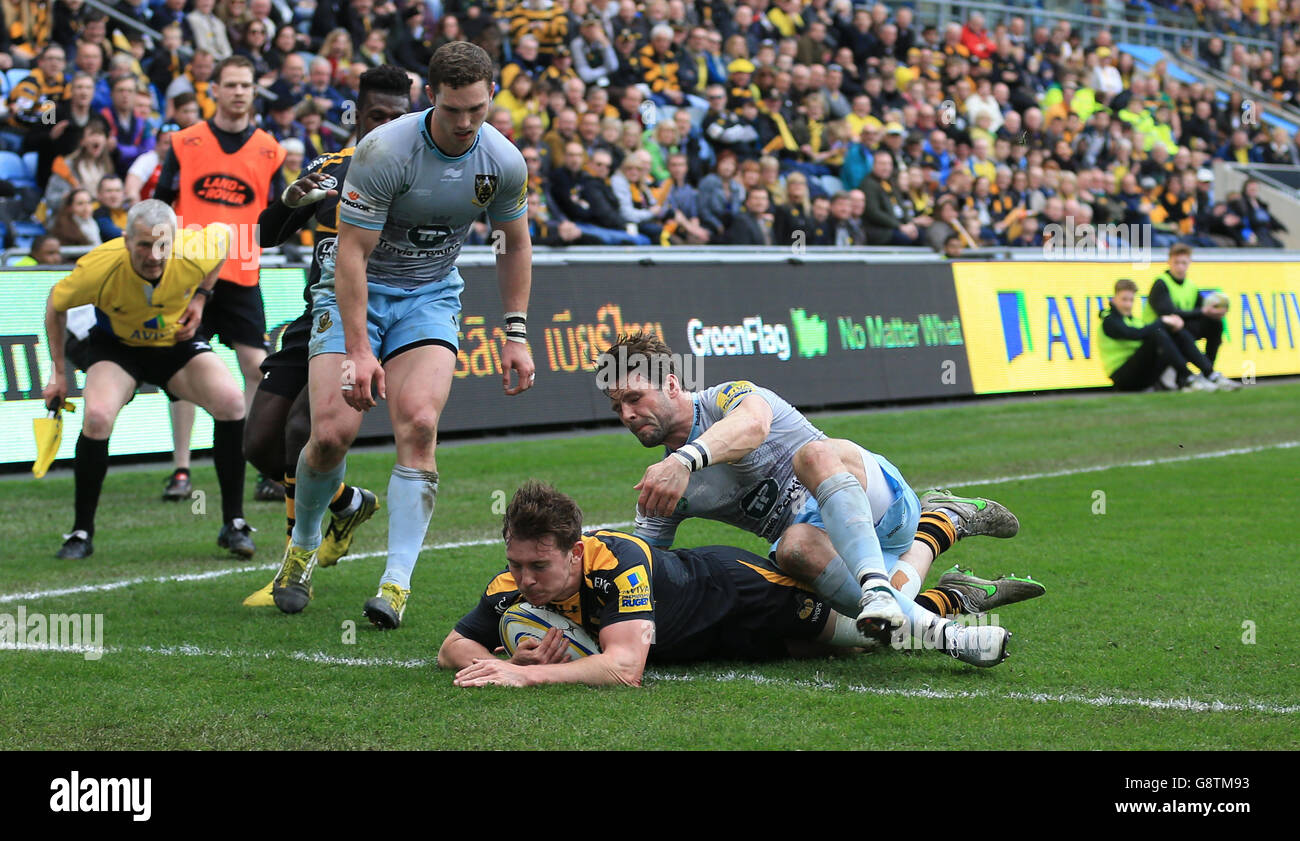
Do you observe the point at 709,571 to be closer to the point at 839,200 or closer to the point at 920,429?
the point at 920,429

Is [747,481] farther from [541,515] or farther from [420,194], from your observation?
[420,194]

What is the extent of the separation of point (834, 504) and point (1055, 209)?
18.3 meters

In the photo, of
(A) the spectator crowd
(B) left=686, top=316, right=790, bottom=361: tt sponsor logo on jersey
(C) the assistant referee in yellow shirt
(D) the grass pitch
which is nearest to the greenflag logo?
(B) left=686, top=316, right=790, bottom=361: tt sponsor logo on jersey

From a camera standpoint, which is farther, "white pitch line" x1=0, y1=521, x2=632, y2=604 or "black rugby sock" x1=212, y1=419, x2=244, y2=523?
"black rugby sock" x1=212, y1=419, x2=244, y2=523

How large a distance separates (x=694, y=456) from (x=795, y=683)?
884 mm

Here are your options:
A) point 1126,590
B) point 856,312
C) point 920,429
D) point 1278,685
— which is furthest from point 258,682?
point 856,312

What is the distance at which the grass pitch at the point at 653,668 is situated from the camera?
4.44m

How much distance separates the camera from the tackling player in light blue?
5043mm

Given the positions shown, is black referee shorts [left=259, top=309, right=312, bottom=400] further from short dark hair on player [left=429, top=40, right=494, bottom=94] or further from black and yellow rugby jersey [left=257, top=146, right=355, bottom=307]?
short dark hair on player [left=429, top=40, right=494, bottom=94]

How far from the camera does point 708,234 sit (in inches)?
692

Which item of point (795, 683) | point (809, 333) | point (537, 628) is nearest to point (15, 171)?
point (809, 333)

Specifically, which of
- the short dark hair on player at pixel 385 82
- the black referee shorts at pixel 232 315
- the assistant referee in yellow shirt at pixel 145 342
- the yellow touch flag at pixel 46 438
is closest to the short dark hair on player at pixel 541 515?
the short dark hair on player at pixel 385 82

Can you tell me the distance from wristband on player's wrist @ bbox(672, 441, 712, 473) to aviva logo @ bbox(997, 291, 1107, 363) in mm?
13619
